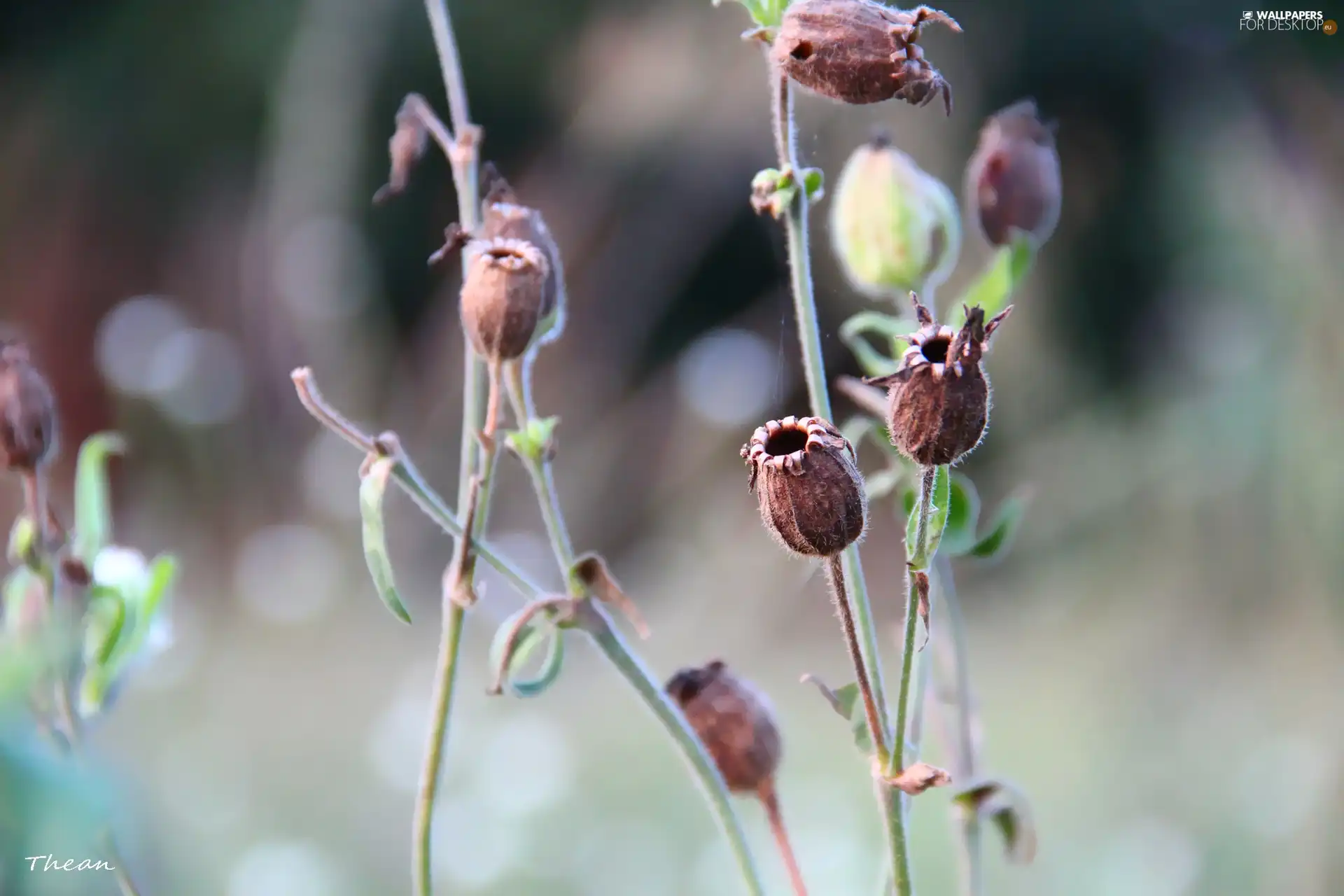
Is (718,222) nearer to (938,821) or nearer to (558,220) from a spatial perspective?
(558,220)

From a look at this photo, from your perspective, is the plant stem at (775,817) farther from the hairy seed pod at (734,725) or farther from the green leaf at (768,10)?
the green leaf at (768,10)

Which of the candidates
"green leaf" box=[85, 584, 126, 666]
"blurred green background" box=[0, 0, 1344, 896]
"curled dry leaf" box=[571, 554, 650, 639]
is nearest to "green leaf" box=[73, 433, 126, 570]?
"green leaf" box=[85, 584, 126, 666]

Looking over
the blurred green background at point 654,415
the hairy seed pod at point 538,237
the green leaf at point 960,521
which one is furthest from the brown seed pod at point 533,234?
the blurred green background at point 654,415

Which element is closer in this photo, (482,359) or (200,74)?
(482,359)

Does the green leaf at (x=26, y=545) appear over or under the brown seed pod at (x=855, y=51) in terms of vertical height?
under

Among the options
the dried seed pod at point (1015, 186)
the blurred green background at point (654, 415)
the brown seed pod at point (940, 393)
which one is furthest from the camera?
the blurred green background at point (654, 415)

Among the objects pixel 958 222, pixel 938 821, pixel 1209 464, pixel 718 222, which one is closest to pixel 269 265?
pixel 718 222
